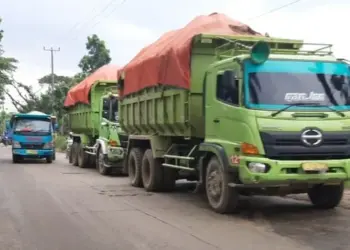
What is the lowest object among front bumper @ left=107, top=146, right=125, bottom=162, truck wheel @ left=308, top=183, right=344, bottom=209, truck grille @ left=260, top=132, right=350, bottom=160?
truck wheel @ left=308, top=183, right=344, bottom=209

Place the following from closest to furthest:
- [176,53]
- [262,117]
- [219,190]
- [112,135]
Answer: [262,117] → [219,190] → [176,53] → [112,135]

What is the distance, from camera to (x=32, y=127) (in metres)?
25.2

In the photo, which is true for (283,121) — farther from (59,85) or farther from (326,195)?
(59,85)

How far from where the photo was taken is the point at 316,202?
33.7 feet

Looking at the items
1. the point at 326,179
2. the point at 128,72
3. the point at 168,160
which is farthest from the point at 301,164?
the point at 128,72

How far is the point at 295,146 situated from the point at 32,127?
18.8 metres

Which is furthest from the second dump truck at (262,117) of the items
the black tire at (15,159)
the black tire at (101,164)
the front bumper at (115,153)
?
the black tire at (15,159)

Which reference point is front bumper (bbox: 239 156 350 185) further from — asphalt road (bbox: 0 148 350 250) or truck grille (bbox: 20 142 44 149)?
truck grille (bbox: 20 142 44 149)

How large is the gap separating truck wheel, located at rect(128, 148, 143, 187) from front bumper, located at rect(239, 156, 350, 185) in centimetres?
561

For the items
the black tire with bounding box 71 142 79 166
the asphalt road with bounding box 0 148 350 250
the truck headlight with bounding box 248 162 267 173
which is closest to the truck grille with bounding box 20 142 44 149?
the black tire with bounding box 71 142 79 166

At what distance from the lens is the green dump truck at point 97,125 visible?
17.7 m

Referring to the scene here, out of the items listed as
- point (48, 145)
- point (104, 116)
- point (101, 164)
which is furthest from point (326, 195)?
point (48, 145)

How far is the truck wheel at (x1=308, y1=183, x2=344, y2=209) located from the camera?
9.70 m

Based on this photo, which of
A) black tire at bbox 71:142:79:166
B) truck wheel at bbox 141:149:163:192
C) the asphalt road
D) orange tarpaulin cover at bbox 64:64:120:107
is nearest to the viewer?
the asphalt road
